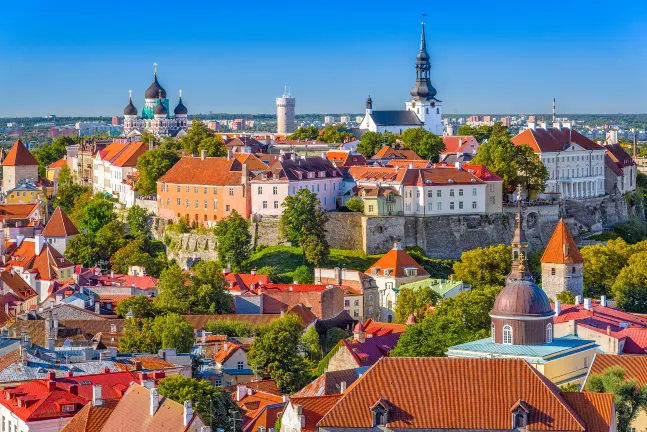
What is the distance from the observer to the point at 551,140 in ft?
266

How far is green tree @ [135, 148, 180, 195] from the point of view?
76.8 m

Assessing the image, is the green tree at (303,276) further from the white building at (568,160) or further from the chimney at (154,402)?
the chimney at (154,402)

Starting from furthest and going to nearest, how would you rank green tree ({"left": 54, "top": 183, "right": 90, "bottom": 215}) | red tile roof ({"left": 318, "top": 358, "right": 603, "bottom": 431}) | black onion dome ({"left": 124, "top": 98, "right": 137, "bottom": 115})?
black onion dome ({"left": 124, "top": 98, "right": 137, "bottom": 115}), green tree ({"left": 54, "top": 183, "right": 90, "bottom": 215}), red tile roof ({"left": 318, "top": 358, "right": 603, "bottom": 431})

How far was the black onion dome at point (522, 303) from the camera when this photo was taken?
128ft

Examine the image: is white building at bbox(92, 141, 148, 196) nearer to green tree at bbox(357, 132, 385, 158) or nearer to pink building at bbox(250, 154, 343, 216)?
green tree at bbox(357, 132, 385, 158)

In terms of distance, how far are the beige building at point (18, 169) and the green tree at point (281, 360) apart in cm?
4680

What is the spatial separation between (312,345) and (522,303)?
14670mm

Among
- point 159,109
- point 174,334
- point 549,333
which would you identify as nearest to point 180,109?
point 159,109

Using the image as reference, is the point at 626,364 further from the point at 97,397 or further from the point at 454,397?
the point at 97,397

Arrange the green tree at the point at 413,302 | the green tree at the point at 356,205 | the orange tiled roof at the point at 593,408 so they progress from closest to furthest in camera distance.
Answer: the orange tiled roof at the point at 593,408
the green tree at the point at 413,302
the green tree at the point at 356,205

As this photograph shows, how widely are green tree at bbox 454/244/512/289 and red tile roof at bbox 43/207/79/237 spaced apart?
1973cm

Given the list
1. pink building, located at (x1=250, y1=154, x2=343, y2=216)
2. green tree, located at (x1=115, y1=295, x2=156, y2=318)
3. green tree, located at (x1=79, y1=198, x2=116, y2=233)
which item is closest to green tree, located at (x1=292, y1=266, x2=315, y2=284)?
pink building, located at (x1=250, y1=154, x2=343, y2=216)

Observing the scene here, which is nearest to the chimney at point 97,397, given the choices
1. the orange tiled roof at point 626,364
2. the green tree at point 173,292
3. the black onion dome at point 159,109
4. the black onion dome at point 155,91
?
the orange tiled roof at point 626,364

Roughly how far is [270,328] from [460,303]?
688 cm
